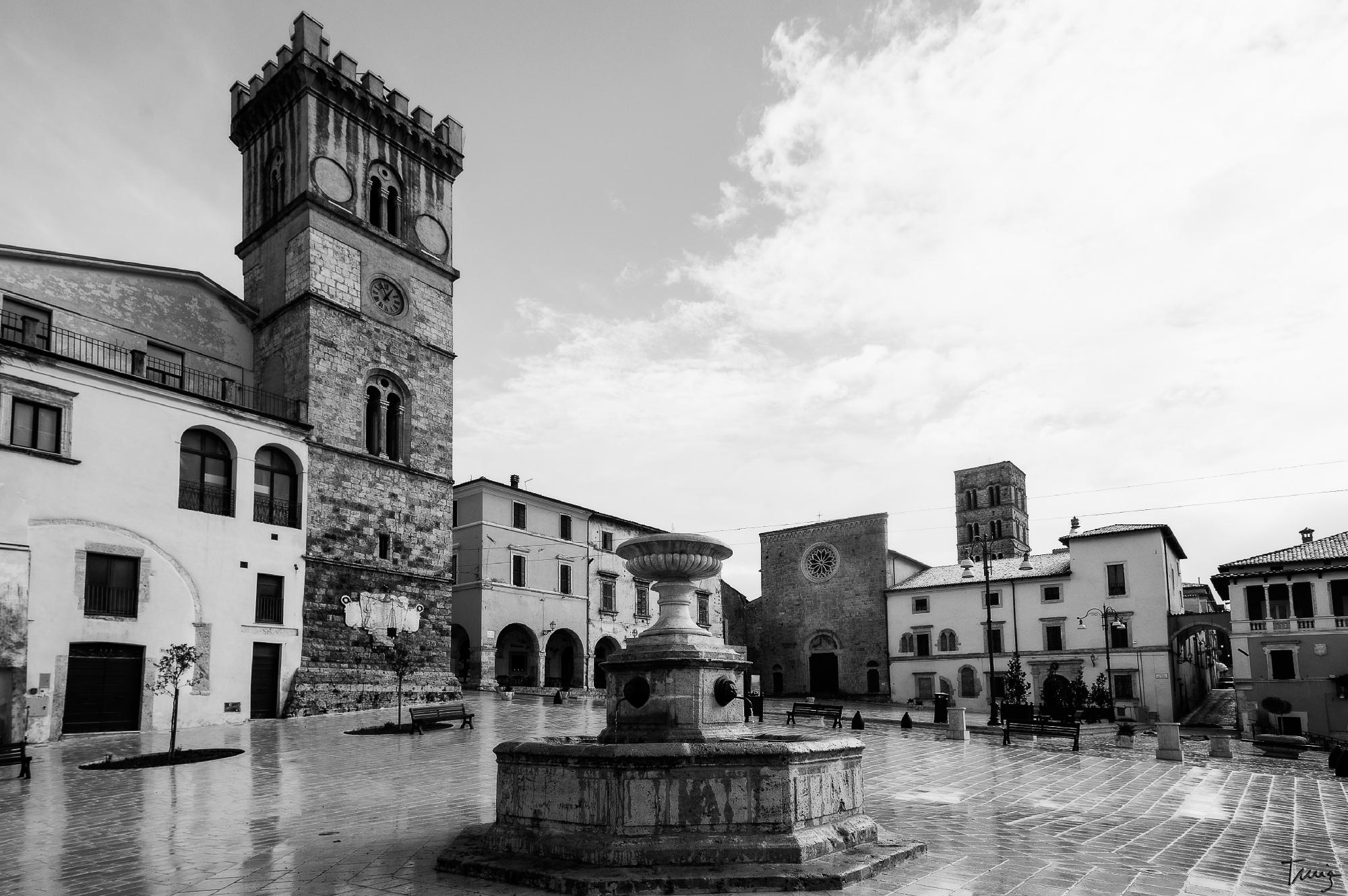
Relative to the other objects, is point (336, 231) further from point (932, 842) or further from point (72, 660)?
point (932, 842)

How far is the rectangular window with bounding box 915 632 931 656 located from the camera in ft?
161

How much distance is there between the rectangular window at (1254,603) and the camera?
3588 centimetres

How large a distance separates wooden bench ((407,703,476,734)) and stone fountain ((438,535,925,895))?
13.4 m

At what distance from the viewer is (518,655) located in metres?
41.9

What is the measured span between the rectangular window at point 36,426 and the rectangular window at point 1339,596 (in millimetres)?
40613

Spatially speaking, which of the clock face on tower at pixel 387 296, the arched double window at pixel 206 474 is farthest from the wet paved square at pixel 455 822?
the clock face on tower at pixel 387 296

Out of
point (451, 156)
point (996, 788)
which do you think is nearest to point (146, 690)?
point (996, 788)

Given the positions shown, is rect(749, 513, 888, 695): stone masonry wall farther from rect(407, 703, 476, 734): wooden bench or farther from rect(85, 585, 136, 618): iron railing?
rect(85, 585, 136, 618): iron railing

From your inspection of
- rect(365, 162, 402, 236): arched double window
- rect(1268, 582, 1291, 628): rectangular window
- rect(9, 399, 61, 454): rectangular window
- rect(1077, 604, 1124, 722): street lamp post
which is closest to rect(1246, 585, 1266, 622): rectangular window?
rect(1268, 582, 1291, 628): rectangular window

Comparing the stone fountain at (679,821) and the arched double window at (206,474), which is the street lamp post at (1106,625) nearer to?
the arched double window at (206,474)

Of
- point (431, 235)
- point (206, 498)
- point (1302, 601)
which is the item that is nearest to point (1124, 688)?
point (1302, 601)

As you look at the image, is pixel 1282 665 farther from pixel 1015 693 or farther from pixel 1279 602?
pixel 1015 693

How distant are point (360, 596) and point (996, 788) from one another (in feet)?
A: 68.2

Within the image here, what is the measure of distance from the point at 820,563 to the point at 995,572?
35.5 ft
